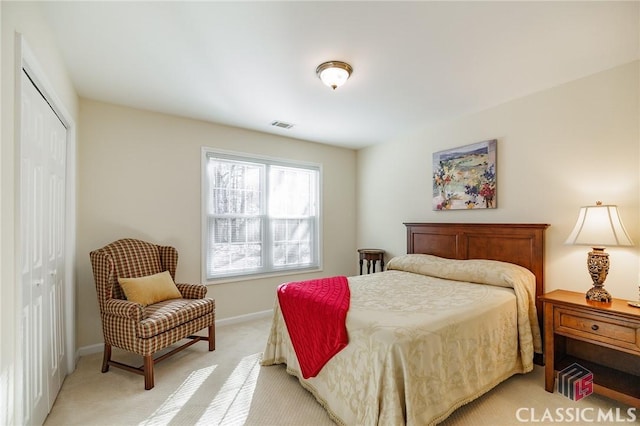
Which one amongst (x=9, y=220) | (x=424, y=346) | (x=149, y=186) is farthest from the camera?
(x=149, y=186)

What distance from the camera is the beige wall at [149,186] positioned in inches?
119

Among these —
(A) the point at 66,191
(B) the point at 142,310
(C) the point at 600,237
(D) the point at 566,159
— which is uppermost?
(D) the point at 566,159

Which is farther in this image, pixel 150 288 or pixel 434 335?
pixel 150 288

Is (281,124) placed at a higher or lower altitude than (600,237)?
higher

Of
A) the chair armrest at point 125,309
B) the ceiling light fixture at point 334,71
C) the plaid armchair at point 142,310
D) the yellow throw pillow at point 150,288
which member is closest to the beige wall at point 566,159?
the ceiling light fixture at point 334,71

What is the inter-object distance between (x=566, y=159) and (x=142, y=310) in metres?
3.83

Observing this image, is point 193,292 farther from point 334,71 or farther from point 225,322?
point 334,71

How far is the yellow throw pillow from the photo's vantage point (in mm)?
2691

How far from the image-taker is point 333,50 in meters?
2.18

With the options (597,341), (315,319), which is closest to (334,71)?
(315,319)

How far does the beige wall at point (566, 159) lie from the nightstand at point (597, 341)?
35 cm

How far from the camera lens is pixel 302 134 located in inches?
167

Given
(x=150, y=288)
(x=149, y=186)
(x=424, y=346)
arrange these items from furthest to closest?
(x=149, y=186)
(x=150, y=288)
(x=424, y=346)

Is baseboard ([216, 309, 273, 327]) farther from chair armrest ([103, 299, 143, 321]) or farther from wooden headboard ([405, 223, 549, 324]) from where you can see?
wooden headboard ([405, 223, 549, 324])
